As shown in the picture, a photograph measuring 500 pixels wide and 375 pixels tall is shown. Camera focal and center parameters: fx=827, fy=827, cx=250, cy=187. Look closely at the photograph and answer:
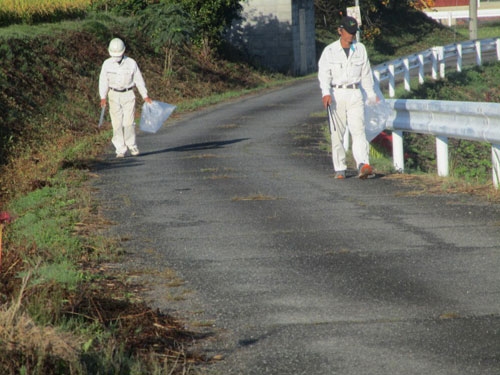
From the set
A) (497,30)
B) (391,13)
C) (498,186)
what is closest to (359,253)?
(498,186)

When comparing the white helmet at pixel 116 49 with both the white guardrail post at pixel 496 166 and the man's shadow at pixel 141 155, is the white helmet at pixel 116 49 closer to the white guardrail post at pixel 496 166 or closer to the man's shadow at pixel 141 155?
the man's shadow at pixel 141 155

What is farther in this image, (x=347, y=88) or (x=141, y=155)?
(x=141, y=155)

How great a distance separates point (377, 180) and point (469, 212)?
284 centimetres

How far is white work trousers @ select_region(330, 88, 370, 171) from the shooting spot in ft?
37.9

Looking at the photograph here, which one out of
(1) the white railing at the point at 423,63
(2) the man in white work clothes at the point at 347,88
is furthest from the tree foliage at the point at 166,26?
(2) the man in white work clothes at the point at 347,88

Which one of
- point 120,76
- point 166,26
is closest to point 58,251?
point 120,76

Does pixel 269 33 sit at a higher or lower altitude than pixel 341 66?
higher

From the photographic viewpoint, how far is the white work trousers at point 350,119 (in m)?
11.6

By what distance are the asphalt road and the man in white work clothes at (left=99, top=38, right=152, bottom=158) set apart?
1945mm

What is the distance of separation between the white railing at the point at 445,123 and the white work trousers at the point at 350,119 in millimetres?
1026

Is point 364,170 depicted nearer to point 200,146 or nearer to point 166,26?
point 200,146

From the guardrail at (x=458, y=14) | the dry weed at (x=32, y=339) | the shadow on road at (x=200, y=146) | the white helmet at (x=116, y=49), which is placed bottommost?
the shadow on road at (x=200, y=146)

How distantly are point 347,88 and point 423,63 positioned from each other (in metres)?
18.9

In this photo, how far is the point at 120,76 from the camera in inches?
576
